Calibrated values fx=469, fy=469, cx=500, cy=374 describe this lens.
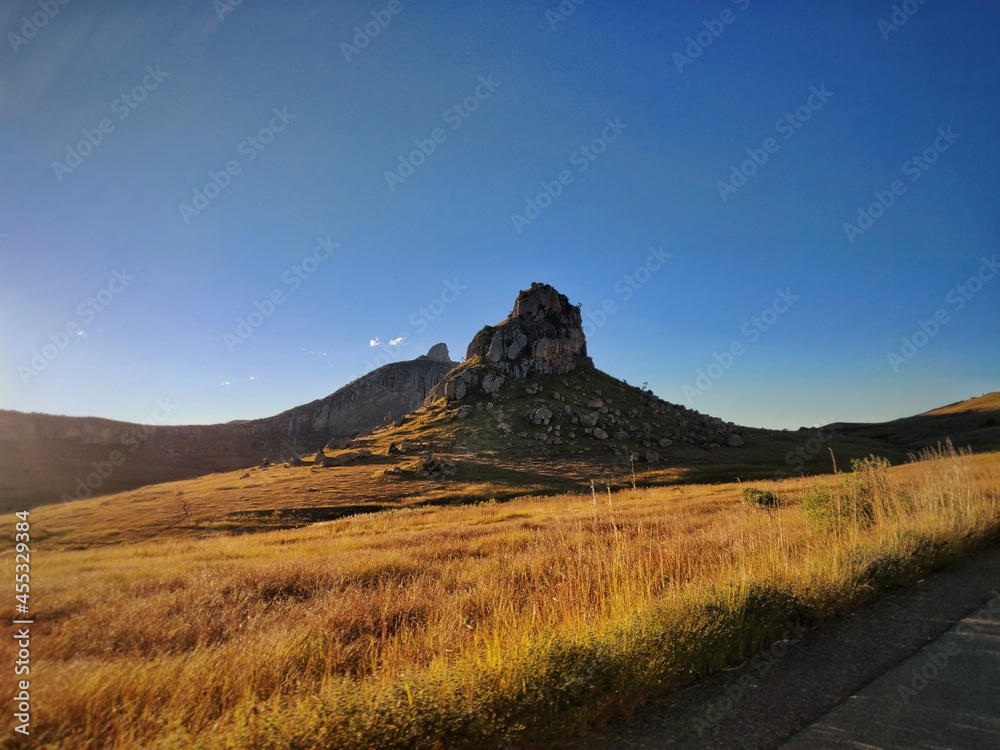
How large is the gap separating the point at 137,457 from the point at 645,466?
124 meters

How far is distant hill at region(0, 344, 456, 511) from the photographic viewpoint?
3275 inches

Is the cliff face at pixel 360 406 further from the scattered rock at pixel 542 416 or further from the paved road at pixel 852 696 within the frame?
the paved road at pixel 852 696

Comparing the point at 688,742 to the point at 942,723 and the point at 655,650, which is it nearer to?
the point at 655,650

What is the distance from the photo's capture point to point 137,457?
119 meters

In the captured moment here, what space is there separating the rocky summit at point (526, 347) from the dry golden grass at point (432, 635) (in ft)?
306

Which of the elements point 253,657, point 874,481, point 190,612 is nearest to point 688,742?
point 253,657

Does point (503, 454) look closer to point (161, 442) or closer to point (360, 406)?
point (161, 442)

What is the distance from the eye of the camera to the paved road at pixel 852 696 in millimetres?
3492

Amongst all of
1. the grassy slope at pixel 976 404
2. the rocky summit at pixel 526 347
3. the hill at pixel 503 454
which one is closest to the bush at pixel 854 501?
the hill at pixel 503 454

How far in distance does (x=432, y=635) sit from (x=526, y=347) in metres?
107

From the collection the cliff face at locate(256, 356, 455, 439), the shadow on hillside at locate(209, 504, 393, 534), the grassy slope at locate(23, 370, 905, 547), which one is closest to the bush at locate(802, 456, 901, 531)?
the grassy slope at locate(23, 370, 905, 547)

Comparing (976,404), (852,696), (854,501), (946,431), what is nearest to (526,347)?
(946,431)

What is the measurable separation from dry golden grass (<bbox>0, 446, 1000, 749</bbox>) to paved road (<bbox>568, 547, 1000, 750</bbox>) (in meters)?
0.28

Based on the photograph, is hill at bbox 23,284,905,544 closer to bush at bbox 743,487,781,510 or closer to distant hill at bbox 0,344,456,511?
bush at bbox 743,487,781,510
